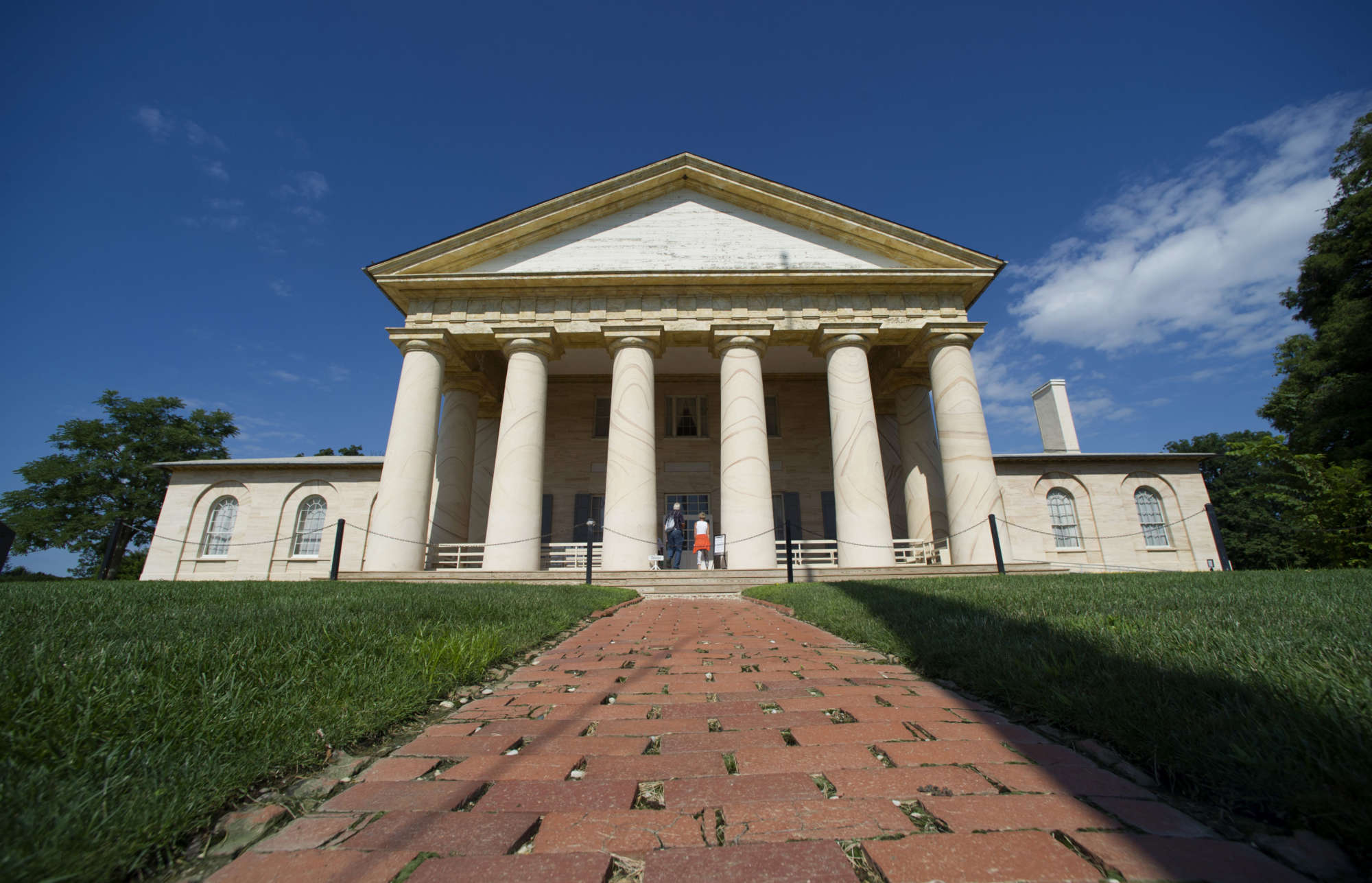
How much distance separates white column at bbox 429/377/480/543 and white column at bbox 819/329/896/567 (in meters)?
11.4

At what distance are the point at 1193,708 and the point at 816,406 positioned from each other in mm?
19438

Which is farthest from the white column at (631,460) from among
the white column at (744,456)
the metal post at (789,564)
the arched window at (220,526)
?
the arched window at (220,526)

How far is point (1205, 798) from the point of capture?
1615 mm

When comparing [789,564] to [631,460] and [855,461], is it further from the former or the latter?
[631,460]

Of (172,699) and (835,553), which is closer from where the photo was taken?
(172,699)

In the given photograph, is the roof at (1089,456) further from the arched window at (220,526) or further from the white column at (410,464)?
the arched window at (220,526)

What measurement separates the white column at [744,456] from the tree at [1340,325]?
19.3 metres

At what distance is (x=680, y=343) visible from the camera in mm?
16812

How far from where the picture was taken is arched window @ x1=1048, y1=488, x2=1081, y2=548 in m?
20.1

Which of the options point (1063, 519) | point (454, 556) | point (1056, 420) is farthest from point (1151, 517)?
point (454, 556)

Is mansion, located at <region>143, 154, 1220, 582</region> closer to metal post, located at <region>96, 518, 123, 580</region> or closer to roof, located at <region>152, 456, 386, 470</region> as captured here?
roof, located at <region>152, 456, 386, 470</region>

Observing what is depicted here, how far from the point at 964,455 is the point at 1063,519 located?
9057 millimetres

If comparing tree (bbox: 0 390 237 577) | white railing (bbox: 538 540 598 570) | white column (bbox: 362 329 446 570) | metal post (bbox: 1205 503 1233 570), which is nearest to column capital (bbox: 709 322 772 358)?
white railing (bbox: 538 540 598 570)

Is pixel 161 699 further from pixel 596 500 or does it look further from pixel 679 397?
pixel 679 397
